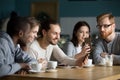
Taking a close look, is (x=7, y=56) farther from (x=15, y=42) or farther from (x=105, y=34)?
(x=105, y=34)

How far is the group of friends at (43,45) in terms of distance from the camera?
2488 millimetres

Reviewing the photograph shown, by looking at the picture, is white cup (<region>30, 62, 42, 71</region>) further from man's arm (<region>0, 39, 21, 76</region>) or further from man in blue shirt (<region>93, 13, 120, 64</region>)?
man in blue shirt (<region>93, 13, 120, 64</region>)

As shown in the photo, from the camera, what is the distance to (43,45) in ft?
11.0

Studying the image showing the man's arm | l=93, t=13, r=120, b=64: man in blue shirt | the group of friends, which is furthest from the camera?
l=93, t=13, r=120, b=64: man in blue shirt

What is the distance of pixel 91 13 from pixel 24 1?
5.69 feet

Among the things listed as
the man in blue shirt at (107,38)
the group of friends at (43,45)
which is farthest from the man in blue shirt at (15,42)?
the man in blue shirt at (107,38)

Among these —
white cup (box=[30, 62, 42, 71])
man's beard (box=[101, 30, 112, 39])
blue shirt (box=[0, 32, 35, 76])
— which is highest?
man's beard (box=[101, 30, 112, 39])

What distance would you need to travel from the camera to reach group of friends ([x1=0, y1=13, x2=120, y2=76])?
2488 mm

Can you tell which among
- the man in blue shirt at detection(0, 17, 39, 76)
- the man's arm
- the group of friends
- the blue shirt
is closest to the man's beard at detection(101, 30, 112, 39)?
the group of friends

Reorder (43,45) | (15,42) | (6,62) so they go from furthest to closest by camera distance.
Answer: (43,45)
(15,42)
(6,62)

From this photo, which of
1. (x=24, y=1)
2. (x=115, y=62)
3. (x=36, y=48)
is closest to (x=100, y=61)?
(x=115, y=62)

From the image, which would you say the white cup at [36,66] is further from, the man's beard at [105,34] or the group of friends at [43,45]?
the man's beard at [105,34]

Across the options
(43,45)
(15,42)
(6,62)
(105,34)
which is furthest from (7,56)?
(105,34)

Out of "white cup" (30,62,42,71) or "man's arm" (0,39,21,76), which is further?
"white cup" (30,62,42,71)
